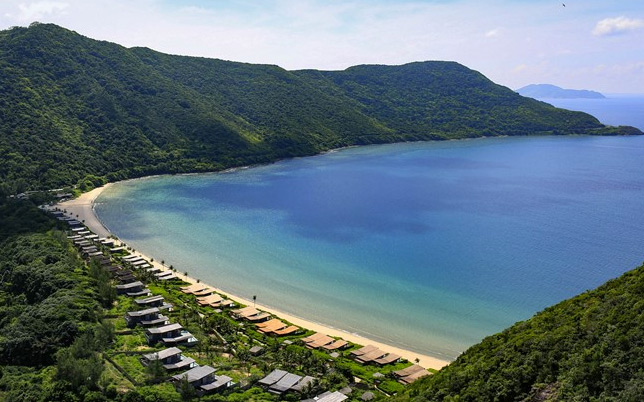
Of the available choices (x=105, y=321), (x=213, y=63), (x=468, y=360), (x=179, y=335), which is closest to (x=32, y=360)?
(x=105, y=321)

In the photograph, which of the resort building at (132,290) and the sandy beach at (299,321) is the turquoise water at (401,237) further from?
the resort building at (132,290)

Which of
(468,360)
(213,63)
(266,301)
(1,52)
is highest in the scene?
(213,63)

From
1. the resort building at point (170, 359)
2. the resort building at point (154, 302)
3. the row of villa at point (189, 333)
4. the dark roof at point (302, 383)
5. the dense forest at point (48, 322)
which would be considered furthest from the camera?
the resort building at point (154, 302)

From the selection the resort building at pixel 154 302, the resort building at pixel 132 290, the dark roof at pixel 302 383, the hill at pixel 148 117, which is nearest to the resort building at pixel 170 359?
the dark roof at pixel 302 383

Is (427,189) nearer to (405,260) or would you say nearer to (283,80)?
(405,260)

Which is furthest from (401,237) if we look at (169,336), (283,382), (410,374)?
(283,382)

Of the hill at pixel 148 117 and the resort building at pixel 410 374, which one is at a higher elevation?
the hill at pixel 148 117

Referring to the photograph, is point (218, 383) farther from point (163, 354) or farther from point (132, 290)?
point (132, 290)
